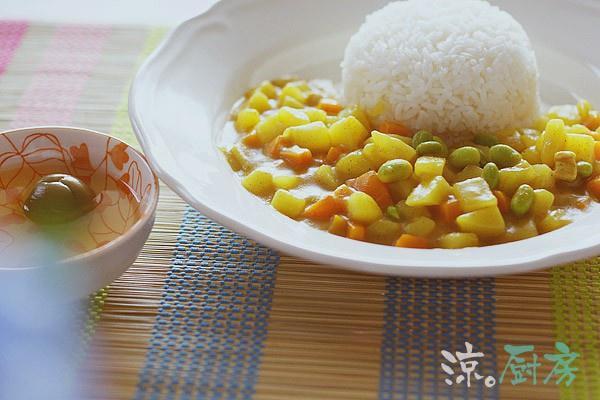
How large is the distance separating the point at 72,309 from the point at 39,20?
115 inches

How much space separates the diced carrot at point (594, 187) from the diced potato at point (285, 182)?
124 centimetres

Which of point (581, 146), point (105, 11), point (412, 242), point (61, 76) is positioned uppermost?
point (581, 146)

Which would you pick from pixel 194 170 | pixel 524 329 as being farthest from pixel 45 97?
pixel 524 329

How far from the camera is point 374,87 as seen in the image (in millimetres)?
3750

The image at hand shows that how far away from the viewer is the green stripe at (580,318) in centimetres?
239

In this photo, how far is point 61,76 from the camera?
4398mm

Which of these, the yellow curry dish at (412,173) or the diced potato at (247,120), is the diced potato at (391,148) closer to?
the yellow curry dish at (412,173)

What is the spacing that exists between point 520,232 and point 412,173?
19.9 inches

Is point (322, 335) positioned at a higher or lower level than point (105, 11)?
higher

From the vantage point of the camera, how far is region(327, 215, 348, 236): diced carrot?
2928mm

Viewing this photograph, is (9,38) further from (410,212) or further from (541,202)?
(541,202)

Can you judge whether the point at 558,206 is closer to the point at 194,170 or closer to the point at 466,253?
the point at 466,253

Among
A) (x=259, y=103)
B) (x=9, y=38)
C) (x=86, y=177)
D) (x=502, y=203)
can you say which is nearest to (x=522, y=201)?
(x=502, y=203)

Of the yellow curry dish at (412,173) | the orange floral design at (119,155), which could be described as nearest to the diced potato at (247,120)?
the yellow curry dish at (412,173)
